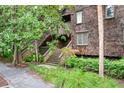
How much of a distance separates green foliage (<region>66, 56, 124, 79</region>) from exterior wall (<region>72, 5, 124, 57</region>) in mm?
2410

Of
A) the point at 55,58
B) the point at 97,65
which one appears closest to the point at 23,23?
the point at 97,65

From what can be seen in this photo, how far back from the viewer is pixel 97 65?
18.0m

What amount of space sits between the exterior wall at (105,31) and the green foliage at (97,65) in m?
2.41

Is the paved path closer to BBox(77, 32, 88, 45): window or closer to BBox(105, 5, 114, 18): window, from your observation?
BBox(105, 5, 114, 18): window

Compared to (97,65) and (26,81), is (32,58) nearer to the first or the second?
(97,65)

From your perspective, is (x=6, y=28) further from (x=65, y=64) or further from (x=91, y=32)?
(x=91, y=32)

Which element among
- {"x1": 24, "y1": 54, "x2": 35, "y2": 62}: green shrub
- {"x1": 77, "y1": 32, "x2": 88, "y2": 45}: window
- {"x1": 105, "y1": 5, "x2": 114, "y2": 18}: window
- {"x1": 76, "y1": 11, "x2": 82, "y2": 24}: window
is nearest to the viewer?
{"x1": 105, "y1": 5, "x2": 114, "y2": 18}: window

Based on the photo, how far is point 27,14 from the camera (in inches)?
754

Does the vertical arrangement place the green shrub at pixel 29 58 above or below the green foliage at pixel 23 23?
below

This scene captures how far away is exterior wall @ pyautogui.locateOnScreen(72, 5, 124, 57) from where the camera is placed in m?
20.0

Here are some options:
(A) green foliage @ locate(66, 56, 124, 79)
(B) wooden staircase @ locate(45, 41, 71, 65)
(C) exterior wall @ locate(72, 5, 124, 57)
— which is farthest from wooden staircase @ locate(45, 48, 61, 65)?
(A) green foliage @ locate(66, 56, 124, 79)

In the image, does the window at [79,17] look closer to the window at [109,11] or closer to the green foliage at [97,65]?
the window at [109,11]

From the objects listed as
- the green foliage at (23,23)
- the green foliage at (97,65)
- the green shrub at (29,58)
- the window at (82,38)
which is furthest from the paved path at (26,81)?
the green shrub at (29,58)

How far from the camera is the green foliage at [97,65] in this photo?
15838 millimetres
